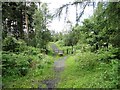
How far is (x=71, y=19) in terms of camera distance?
642 cm

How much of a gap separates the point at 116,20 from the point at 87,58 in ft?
25.4

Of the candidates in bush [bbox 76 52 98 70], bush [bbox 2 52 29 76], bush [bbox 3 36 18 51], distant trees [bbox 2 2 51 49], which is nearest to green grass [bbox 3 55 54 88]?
bush [bbox 2 52 29 76]

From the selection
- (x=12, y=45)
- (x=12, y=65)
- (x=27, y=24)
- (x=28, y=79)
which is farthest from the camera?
(x=27, y=24)

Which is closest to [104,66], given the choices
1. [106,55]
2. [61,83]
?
[106,55]

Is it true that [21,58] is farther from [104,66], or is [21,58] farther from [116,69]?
[116,69]

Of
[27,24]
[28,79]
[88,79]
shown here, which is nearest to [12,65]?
[28,79]

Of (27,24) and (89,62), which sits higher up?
(27,24)

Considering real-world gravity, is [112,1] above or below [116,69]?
above

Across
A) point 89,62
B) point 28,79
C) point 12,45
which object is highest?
point 12,45

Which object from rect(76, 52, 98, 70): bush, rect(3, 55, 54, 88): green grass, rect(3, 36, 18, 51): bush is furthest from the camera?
rect(3, 36, 18, 51): bush

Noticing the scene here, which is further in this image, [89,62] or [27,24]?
[27,24]

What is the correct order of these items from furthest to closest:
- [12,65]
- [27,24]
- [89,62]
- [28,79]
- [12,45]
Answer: [27,24], [12,45], [89,62], [12,65], [28,79]

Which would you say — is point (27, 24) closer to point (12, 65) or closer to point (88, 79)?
point (12, 65)

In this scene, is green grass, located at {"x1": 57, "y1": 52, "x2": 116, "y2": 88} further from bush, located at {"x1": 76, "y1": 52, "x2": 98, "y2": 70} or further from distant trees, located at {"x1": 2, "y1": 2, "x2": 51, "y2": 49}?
distant trees, located at {"x1": 2, "y1": 2, "x2": 51, "y2": 49}
